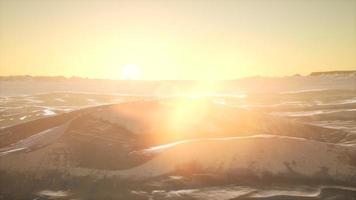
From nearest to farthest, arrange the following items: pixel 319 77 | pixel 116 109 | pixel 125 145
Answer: pixel 125 145 → pixel 116 109 → pixel 319 77

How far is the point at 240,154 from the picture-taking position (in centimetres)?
726

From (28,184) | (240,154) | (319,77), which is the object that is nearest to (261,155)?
(240,154)

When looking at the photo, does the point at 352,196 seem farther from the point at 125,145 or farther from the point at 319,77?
the point at 319,77

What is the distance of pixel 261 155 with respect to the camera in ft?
23.7

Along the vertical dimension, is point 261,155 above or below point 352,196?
above

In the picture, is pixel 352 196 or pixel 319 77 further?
pixel 319 77

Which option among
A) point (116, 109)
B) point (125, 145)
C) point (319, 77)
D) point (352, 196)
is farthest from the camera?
point (319, 77)

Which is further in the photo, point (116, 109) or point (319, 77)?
point (319, 77)

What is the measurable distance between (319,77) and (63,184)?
2609 inches

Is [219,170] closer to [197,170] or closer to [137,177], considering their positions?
[197,170]

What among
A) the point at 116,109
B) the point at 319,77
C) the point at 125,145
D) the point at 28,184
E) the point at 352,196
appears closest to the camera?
the point at 352,196

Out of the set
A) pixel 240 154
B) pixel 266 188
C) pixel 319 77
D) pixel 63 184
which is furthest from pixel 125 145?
pixel 319 77

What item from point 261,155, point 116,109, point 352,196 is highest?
point 116,109

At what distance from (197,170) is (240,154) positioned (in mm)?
784
